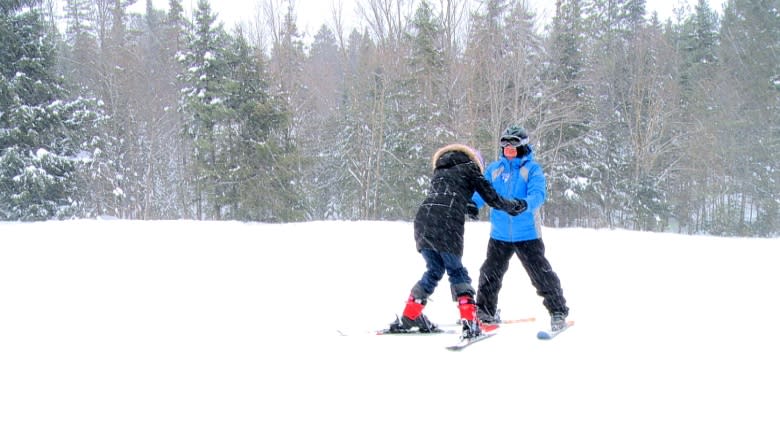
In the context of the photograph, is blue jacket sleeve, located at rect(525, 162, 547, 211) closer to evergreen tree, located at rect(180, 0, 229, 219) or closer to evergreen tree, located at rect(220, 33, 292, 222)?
evergreen tree, located at rect(220, 33, 292, 222)

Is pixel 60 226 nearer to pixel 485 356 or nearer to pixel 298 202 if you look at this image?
pixel 485 356

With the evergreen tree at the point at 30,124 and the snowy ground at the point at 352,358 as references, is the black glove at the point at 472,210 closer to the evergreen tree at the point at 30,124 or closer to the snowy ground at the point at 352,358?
the snowy ground at the point at 352,358

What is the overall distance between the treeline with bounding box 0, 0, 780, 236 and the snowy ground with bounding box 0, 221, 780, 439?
524 inches

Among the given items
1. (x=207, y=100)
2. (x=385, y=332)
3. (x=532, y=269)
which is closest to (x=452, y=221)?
(x=532, y=269)

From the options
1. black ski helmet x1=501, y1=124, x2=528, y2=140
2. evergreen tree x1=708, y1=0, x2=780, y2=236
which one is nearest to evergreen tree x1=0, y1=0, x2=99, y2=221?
black ski helmet x1=501, y1=124, x2=528, y2=140

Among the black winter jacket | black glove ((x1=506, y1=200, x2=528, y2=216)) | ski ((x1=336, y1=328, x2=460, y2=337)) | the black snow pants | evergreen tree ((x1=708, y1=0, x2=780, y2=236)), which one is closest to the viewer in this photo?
black glove ((x1=506, y1=200, x2=528, y2=216))

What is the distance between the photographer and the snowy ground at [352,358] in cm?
252

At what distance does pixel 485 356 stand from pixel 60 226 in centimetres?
971

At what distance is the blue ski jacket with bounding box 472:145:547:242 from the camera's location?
4.13 metres

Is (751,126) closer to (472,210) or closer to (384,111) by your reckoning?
(384,111)

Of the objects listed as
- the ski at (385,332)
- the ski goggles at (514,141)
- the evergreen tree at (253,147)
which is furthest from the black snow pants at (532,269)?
the evergreen tree at (253,147)

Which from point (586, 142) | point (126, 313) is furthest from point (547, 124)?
point (126, 313)

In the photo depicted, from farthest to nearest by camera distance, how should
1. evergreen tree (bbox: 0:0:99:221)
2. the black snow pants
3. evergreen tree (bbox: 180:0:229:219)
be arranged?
evergreen tree (bbox: 180:0:229:219) → evergreen tree (bbox: 0:0:99:221) → the black snow pants

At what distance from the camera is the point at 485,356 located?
3.48 meters
